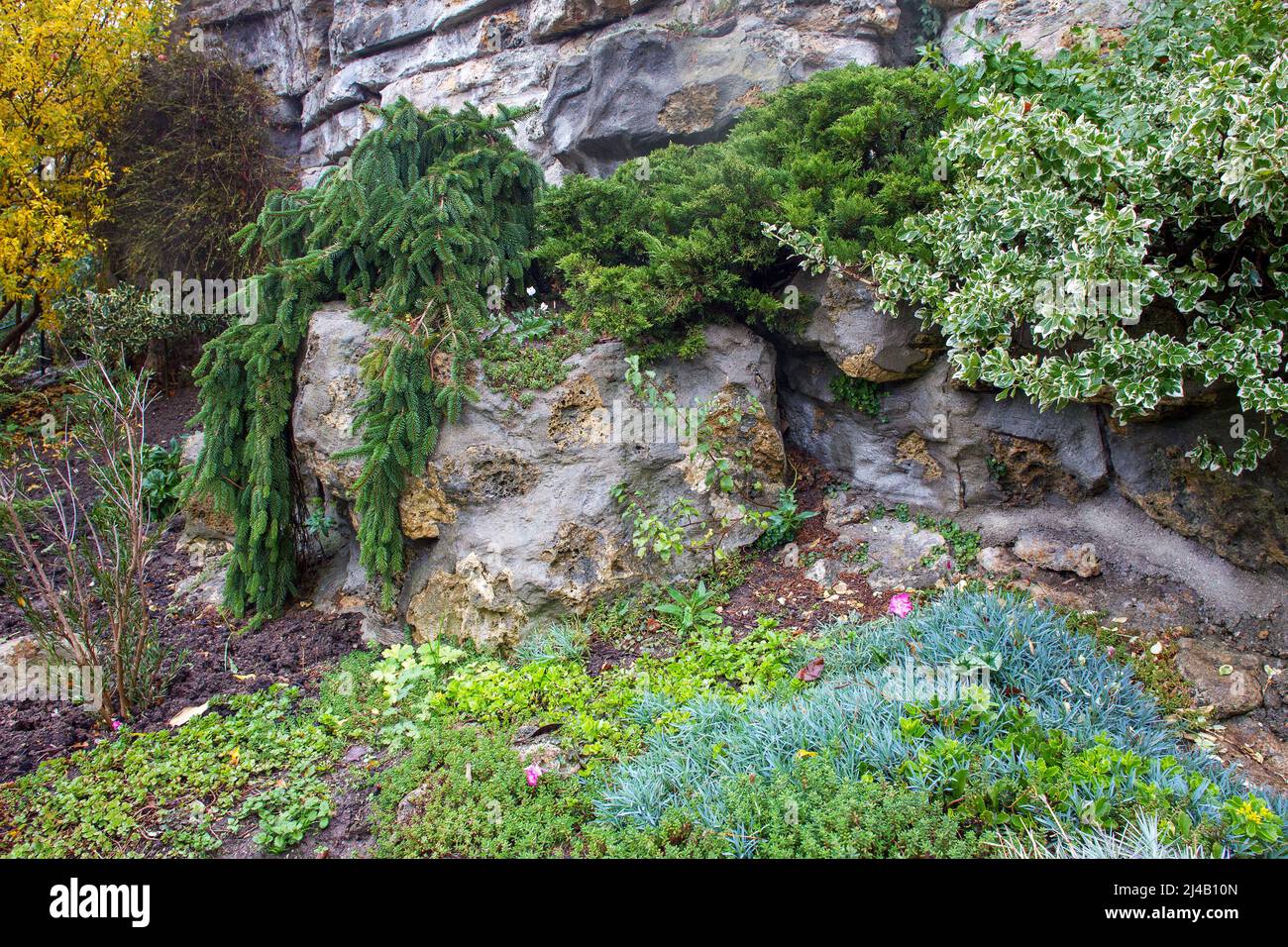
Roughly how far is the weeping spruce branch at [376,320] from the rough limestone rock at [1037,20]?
14.2ft

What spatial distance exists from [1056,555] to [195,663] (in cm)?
560

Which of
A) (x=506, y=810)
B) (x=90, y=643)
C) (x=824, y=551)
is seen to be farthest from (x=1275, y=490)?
(x=90, y=643)

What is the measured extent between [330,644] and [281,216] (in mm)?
3168

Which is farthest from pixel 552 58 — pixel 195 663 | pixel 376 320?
pixel 195 663

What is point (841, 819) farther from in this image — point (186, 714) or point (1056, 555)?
point (186, 714)

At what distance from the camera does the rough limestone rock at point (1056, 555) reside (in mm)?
4520

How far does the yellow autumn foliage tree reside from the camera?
748 centimetres

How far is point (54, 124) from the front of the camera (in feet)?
25.8
